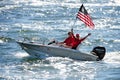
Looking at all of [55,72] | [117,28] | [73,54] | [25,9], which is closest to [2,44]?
[73,54]

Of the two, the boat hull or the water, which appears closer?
the water

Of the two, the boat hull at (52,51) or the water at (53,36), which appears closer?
the water at (53,36)

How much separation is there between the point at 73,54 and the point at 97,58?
1.48 m

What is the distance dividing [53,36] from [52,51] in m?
10.4

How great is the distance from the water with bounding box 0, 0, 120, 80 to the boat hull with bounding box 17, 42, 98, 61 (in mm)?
296

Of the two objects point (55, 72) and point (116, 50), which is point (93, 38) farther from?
point (55, 72)

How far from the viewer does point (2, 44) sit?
3534cm

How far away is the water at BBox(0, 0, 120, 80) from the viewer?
26.2m

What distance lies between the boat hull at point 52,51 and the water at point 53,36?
30 cm

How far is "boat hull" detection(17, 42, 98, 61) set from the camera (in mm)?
29812

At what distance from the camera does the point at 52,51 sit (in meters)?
29.9

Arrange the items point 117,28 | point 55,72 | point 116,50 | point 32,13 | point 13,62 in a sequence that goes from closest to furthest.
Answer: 1. point 55,72
2. point 13,62
3. point 116,50
4. point 117,28
5. point 32,13

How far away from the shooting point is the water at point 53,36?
85.8 ft

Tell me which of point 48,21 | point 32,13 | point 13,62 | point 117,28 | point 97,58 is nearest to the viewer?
point 13,62
